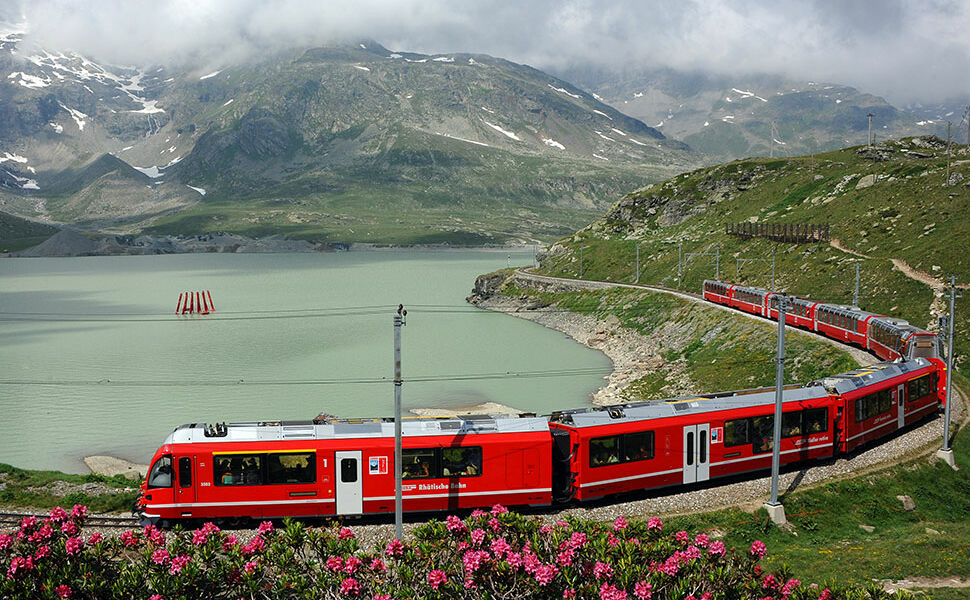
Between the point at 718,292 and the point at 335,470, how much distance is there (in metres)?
60.9

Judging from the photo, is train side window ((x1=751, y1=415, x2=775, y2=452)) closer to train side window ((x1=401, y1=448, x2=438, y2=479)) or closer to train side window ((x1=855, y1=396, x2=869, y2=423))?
train side window ((x1=855, y1=396, x2=869, y2=423))

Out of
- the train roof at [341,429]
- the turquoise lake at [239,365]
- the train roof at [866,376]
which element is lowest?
the turquoise lake at [239,365]

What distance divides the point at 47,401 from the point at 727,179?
120 metres

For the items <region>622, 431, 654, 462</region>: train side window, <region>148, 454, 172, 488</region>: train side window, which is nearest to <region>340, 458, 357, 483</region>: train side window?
<region>148, 454, 172, 488</region>: train side window

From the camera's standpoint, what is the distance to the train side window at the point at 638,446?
26.4m

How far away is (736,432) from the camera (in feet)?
92.8

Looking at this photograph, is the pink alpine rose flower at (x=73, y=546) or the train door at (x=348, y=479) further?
the train door at (x=348, y=479)

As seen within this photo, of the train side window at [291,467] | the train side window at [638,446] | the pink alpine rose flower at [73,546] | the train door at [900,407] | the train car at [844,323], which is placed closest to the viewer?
the pink alpine rose flower at [73,546]

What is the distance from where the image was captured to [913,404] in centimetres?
3466

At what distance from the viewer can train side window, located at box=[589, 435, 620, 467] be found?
85.0 ft

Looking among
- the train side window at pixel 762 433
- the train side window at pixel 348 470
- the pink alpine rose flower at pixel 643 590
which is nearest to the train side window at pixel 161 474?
the train side window at pixel 348 470

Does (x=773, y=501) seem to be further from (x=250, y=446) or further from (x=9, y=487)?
(x=9, y=487)

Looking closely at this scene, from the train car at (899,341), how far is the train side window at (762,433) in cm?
1707

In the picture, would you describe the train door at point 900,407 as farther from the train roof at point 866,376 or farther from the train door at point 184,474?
the train door at point 184,474
